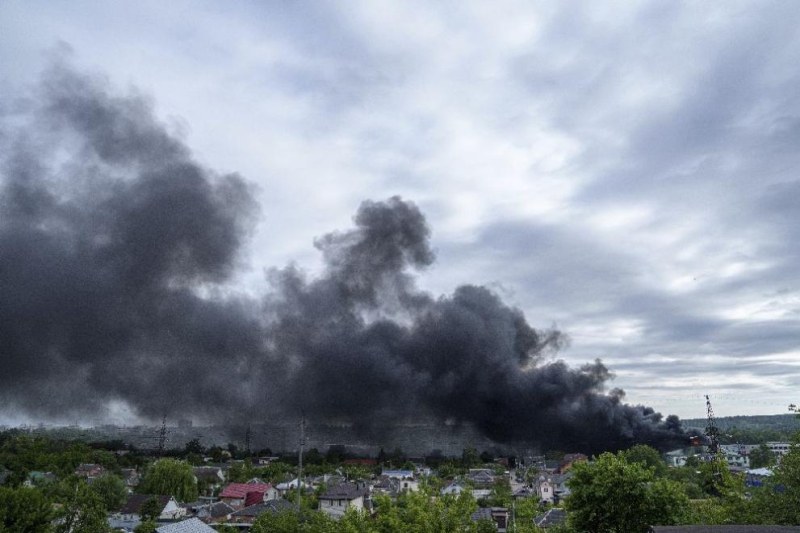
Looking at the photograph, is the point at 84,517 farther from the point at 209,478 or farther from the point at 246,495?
the point at 209,478

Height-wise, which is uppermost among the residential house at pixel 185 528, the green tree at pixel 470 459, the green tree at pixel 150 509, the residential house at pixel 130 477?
the residential house at pixel 185 528

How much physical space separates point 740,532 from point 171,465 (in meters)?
53.7

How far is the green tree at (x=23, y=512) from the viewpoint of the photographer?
72.0 feet

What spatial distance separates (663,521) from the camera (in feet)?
54.9

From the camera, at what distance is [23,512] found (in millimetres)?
22297

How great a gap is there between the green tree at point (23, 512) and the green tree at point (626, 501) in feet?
72.5

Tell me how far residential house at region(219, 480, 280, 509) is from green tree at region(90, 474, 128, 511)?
363 inches

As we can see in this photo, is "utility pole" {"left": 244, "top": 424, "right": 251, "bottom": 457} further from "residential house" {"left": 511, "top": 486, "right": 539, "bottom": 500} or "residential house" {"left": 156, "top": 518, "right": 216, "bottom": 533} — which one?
"residential house" {"left": 156, "top": 518, "right": 216, "bottom": 533}

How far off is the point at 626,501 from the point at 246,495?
43715mm

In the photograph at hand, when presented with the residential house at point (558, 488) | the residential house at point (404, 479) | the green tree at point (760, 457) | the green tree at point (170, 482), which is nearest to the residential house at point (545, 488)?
the residential house at point (558, 488)

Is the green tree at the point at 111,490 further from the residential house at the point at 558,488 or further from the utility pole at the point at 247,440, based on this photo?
the utility pole at the point at 247,440

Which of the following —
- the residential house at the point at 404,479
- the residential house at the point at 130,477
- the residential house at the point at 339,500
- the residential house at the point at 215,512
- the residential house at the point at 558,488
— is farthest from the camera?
the residential house at the point at 130,477

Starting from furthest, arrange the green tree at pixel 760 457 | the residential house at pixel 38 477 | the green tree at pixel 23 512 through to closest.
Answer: the green tree at pixel 760 457, the residential house at pixel 38 477, the green tree at pixel 23 512

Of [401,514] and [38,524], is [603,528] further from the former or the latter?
[38,524]
